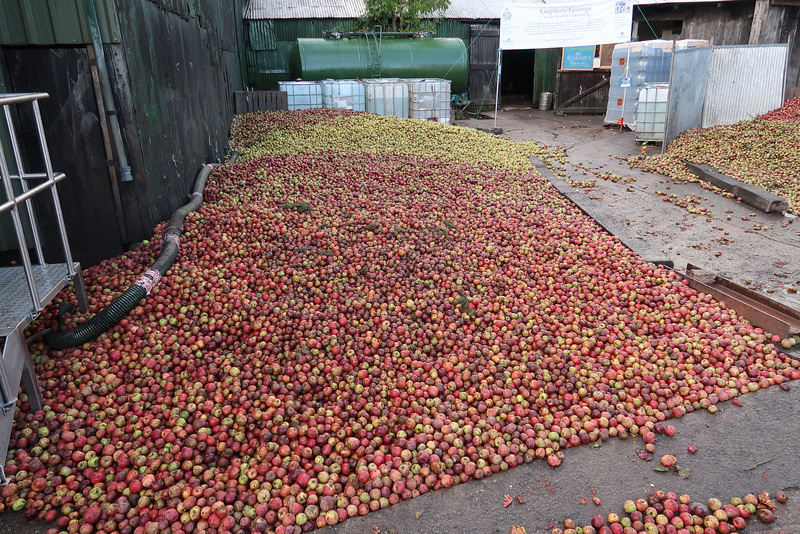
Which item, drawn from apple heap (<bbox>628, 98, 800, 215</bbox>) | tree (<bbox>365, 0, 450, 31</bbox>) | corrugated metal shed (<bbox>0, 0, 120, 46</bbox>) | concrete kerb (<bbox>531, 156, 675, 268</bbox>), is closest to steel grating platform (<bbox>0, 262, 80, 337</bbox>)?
corrugated metal shed (<bbox>0, 0, 120, 46</bbox>)

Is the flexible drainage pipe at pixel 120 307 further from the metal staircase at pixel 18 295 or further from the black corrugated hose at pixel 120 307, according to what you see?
the metal staircase at pixel 18 295

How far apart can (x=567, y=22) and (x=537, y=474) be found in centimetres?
1256

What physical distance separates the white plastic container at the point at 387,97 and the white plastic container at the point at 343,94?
0.73ft

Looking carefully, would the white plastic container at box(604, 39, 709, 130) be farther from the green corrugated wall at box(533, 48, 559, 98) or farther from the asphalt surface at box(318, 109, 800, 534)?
the asphalt surface at box(318, 109, 800, 534)

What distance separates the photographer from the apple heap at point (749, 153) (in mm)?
8703

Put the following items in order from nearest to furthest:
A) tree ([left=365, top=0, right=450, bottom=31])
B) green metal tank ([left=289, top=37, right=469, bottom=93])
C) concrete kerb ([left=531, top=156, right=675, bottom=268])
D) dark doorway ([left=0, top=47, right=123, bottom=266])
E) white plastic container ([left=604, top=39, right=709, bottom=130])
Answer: dark doorway ([left=0, top=47, right=123, bottom=266])
concrete kerb ([left=531, top=156, right=675, bottom=268])
white plastic container ([left=604, top=39, right=709, bottom=130])
green metal tank ([left=289, top=37, right=469, bottom=93])
tree ([left=365, top=0, right=450, bottom=31])

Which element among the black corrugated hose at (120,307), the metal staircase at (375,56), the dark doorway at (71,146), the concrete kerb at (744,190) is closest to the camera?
the black corrugated hose at (120,307)

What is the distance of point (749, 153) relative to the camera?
1012cm

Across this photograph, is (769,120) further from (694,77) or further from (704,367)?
(704,367)

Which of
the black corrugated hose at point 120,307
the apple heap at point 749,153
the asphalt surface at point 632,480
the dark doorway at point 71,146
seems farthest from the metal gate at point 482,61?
the black corrugated hose at point 120,307

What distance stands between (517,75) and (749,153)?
60.6 ft

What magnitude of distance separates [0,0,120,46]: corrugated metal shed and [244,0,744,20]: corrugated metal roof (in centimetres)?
1562

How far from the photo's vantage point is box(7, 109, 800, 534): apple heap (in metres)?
2.81

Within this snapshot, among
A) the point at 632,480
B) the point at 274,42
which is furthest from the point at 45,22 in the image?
the point at 274,42
